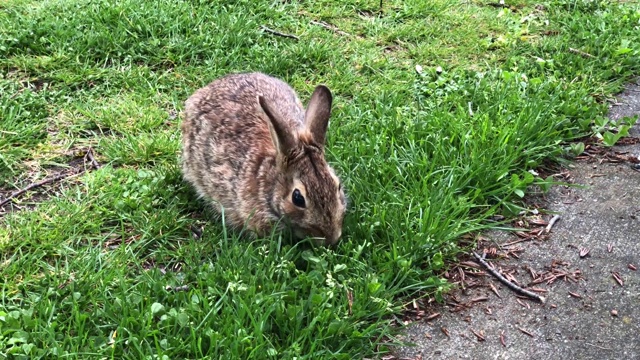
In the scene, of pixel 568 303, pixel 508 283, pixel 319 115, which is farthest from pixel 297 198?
pixel 568 303

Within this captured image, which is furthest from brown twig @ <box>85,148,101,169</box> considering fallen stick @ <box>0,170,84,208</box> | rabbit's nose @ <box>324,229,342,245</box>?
rabbit's nose @ <box>324,229,342,245</box>

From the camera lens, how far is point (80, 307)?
335cm

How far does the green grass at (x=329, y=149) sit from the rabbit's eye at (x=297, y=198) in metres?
0.24

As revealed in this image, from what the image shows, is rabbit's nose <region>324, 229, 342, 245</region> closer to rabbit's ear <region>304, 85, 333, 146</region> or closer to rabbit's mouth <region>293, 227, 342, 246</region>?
rabbit's mouth <region>293, 227, 342, 246</region>

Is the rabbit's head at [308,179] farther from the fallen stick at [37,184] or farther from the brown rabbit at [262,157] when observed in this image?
the fallen stick at [37,184]

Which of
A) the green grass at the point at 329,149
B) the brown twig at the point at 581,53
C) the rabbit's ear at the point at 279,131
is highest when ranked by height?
the rabbit's ear at the point at 279,131

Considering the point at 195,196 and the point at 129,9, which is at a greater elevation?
the point at 129,9

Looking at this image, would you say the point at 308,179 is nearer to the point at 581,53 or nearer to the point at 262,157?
the point at 262,157

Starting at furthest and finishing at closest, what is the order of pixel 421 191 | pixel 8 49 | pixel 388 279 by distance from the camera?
pixel 8 49 < pixel 421 191 < pixel 388 279

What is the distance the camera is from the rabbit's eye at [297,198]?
377 centimetres

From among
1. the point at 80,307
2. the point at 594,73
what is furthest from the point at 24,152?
the point at 594,73

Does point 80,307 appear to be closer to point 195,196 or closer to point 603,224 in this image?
point 195,196

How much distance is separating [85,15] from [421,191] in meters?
Result: 3.74

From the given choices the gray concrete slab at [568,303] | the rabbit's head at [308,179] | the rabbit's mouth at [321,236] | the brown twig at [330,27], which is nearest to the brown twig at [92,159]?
the rabbit's head at [308,179]
